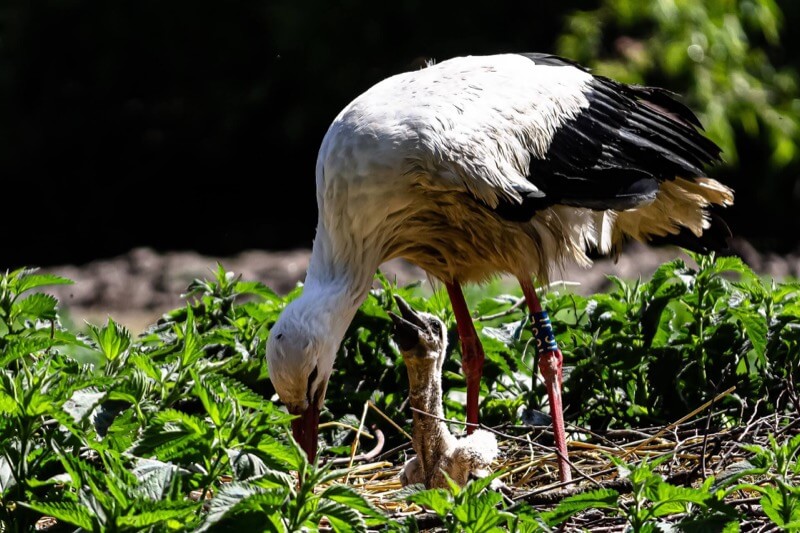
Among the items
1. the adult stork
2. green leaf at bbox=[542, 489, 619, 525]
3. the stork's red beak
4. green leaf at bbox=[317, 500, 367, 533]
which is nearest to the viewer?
green leaf at bbox=[317, 500, 367, 533]

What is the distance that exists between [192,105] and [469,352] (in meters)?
6.67

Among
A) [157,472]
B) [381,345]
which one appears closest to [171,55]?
[381,345]

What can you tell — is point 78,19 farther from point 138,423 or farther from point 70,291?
point 138,423

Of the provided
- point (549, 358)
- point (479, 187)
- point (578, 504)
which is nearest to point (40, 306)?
point (479, 187)

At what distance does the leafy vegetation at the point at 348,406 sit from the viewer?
9.45 ft

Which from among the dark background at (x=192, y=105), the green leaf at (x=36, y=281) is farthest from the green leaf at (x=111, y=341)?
the dark background at (x=192, y=105)

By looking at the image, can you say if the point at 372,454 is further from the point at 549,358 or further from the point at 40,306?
the point at 40,306

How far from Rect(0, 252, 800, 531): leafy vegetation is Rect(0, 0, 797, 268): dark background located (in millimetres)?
4375

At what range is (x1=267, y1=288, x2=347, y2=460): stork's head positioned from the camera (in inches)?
155

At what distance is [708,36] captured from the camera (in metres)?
10.0

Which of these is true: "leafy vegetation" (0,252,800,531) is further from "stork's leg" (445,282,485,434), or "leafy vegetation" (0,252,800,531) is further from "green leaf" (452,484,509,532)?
"stork's leg" (445,282,485,434)

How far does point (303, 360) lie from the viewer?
3.94 meters

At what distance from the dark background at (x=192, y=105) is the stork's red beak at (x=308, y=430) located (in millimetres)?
5894

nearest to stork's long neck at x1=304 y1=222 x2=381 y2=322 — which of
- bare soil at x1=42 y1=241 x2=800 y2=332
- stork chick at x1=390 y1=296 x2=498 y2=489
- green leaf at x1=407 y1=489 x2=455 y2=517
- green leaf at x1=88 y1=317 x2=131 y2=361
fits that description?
stork chick at x1=390 y1=296 x2=498 y2=489
